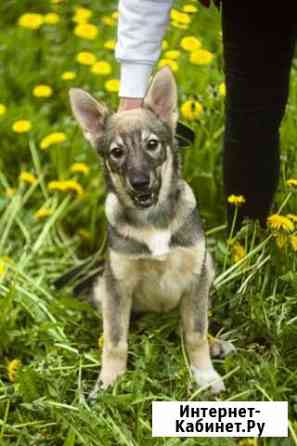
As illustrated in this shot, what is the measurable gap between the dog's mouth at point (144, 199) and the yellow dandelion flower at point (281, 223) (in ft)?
1.44

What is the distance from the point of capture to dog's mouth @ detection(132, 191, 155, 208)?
2.76m

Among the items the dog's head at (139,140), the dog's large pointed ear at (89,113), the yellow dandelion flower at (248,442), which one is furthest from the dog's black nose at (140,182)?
the yellow dandelion flower at (248,442)

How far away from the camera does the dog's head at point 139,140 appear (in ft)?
9.05

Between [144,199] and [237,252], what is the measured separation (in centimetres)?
59

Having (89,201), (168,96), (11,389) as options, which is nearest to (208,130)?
(89,201)

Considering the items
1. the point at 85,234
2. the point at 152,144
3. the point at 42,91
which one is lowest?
the point at 85,234

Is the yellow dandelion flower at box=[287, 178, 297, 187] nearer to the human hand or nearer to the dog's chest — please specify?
the dog's chest

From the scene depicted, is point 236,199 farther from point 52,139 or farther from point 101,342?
point 52,139

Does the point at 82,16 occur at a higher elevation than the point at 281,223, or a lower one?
higher

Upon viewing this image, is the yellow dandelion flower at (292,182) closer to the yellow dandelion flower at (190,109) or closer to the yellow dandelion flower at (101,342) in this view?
the yellow dandelion flower at (190,109)

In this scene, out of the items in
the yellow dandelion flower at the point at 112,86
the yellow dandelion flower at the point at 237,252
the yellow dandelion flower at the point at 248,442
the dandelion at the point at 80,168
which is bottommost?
the yellow dandelion flower at the point at 248,442

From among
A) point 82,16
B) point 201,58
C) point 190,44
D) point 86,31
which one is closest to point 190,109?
point 201,58

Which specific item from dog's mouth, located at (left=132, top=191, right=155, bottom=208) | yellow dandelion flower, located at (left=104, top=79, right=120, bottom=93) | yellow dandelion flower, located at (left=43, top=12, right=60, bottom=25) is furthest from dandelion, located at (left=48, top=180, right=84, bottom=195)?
yellow dandelion flower, located at (left=43, top=12, right=60, bottom=25)

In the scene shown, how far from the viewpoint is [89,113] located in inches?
116
